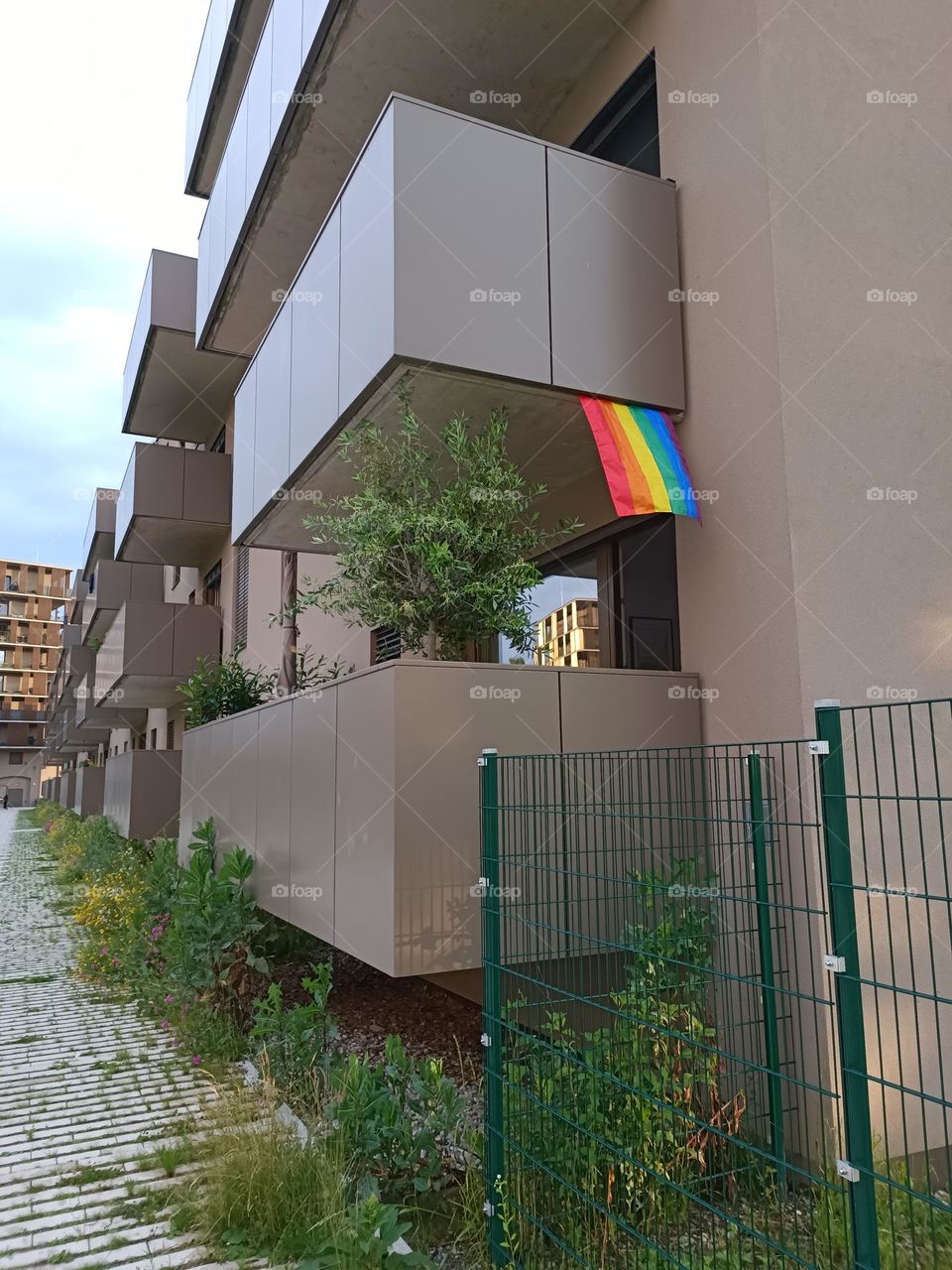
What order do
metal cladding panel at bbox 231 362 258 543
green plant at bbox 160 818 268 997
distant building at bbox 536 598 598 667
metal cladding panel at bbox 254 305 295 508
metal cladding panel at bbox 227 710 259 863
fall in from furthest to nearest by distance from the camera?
metal cladding panel at bbox 231 362 258 543 < metal cladding panel at bbox 227 710 259 863 < metal cladding panel at bbox 254 305 295 508 < green plant at bbox 160 818 268 997 < distant building at bbox 536 598 598 667

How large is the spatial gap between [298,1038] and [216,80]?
1319cm

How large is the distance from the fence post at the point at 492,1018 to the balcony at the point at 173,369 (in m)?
13.9

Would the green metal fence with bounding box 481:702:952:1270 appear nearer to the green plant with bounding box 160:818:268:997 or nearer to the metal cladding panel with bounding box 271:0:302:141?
the green plant with bounding box 160:818:268:997

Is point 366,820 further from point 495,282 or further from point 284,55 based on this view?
point 284,55

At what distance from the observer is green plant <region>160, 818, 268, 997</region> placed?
7.45 meters

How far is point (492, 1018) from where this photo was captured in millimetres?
3971

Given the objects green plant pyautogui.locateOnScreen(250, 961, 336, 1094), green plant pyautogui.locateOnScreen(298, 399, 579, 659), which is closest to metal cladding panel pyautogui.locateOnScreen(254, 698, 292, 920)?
green plant pyautogui.locateOnScreen(250, 961, 336, 1094)

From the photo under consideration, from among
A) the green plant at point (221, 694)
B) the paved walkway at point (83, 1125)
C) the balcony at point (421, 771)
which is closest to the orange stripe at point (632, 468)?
the balcony at point (421, 771)

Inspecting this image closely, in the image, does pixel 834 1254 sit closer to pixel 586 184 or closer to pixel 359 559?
pixel 359 559

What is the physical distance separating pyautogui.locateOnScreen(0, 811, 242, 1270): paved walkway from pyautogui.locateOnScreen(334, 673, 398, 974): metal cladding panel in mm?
1604

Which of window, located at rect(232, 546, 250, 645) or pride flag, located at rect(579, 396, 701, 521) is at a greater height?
window, located at rect(232, 546, 250, 645)

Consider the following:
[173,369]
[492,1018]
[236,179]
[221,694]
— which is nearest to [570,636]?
[492,1018]

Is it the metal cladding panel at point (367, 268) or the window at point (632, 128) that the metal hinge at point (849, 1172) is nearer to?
the metal cladding panel at point (367, 268)

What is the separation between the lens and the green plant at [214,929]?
7449 mm
